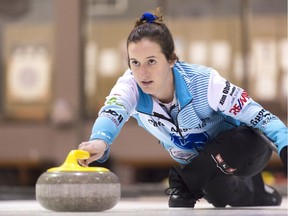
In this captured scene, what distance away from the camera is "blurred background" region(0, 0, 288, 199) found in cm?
1057

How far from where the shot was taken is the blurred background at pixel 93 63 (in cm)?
1057

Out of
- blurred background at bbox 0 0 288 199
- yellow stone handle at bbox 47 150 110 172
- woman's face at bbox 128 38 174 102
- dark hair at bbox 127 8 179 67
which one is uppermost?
dark hair at bbox 127 8 179 67

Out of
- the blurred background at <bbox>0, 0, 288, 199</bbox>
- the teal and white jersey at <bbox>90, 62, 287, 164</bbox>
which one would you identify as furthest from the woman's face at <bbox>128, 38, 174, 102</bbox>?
the blurred background at <bbox>0, 0, 288, 199</bbox>

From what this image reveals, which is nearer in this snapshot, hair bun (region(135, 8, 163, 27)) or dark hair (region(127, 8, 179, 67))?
dark hair (region(127, 8, 179, 67))

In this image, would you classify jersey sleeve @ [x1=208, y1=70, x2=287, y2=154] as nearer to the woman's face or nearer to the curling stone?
the woman's face

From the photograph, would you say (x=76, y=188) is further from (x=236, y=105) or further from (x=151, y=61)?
(x=236, y=105)

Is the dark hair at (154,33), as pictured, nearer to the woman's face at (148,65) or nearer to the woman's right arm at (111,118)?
the woman's face at (148,65)

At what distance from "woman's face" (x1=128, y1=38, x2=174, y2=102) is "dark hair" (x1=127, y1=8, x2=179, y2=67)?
0.02 metres

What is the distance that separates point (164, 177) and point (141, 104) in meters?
7.47

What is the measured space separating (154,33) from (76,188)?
73 cm

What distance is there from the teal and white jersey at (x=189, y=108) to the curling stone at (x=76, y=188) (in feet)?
0.58

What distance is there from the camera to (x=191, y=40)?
10.8 meters

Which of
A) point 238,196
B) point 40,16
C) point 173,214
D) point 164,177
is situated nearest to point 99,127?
point 173,214

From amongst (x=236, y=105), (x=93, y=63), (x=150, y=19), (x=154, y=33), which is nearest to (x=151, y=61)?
(x=154, y=33)
